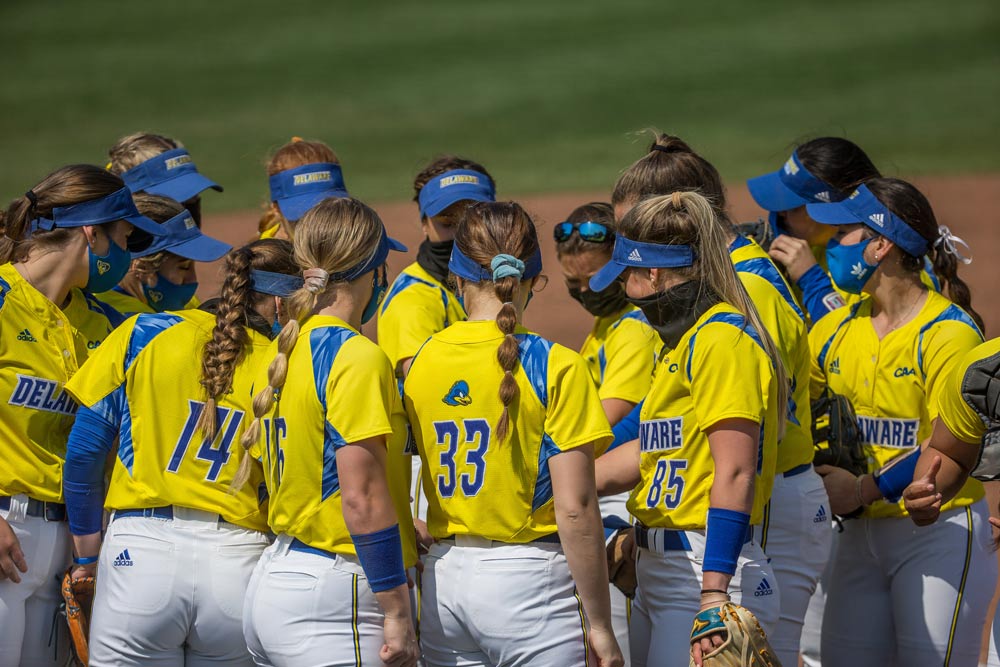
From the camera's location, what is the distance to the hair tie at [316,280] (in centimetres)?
314

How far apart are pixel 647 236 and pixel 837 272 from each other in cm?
109

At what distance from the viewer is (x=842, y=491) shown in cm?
388

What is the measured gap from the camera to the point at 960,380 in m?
3.15

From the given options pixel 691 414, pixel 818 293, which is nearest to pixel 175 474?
pixel 691 414

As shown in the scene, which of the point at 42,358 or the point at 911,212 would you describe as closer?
the point at 42,358

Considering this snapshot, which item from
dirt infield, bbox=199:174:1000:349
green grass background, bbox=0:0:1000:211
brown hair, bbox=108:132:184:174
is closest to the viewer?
brown hair, bbox=108:132:184:174

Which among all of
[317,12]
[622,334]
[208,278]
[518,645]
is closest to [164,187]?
[622,334]

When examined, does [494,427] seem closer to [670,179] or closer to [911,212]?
[670,179]

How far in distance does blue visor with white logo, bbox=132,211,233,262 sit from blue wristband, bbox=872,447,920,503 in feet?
7.99

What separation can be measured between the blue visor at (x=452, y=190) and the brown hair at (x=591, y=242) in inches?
19.8

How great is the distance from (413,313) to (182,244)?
92 cm

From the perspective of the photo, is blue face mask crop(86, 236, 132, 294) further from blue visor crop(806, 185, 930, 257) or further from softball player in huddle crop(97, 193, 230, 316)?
blue visor crop(806, 185, 930, 257)

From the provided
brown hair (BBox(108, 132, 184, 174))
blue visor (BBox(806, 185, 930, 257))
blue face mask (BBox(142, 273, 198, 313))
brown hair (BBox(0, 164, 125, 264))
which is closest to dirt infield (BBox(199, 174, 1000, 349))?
brown hair (BBox(108, 132, 184, 174))

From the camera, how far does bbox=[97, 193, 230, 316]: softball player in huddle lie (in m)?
4.16
